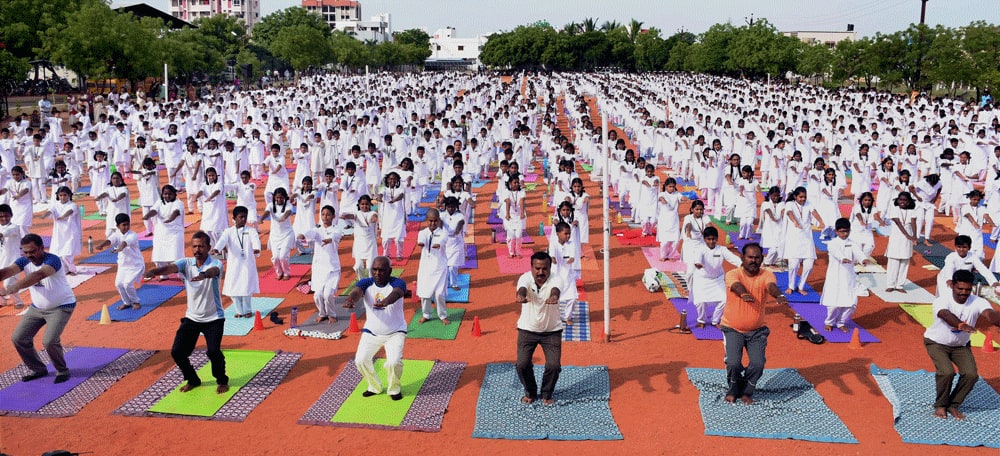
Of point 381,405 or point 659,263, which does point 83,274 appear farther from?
point 659,263

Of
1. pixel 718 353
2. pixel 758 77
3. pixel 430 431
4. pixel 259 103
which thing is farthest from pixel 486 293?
pixel 758 77

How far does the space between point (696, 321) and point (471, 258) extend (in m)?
4.48

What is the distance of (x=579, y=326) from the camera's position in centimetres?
949

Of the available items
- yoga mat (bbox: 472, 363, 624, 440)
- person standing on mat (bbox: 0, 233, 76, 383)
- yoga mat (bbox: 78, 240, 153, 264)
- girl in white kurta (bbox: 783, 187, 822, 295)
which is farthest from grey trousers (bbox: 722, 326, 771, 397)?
yoga mat (bbox: 78, 240, 153, 264)

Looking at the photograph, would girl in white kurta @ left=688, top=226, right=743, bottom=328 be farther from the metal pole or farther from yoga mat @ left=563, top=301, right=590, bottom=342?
yoga mat @ left=563, top=301, right=590, bottom=342

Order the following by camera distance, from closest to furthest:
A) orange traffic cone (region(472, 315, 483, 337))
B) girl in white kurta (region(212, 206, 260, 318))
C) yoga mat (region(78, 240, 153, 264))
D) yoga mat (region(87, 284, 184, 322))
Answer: orange traffic cone (region(472, 315, 483, 337)), girl in white kurta (region(212, 206, 260, 318)), yoga mat (region(87, 284, 184, 322)), yoga mat (region(78, 240, 153, 264))

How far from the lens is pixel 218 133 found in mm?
20047

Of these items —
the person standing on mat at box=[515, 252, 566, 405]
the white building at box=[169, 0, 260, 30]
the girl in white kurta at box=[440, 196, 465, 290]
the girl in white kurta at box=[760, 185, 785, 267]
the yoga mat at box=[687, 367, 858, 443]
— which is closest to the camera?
the yoga mat at box=[687, 367, 858, 443]

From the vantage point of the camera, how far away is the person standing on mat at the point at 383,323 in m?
6.93

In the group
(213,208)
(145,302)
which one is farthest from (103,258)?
(145,302)

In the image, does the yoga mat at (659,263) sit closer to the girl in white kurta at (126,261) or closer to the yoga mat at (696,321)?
the yoga mat at (696,321)

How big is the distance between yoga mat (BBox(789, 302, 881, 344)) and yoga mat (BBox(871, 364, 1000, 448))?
111cm

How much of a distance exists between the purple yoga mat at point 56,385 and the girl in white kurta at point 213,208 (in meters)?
4.45

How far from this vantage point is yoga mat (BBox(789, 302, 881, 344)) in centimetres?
900
